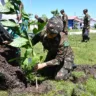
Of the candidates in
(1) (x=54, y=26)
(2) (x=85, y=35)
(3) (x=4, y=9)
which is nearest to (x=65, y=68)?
(1) (x=54, y=26)

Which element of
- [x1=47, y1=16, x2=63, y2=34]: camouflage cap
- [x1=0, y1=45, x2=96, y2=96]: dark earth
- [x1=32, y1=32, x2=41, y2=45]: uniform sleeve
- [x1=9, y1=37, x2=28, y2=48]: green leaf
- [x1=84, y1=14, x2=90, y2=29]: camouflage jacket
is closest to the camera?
[x1=9, y1=37, x2=28, y2=48]: green leaf

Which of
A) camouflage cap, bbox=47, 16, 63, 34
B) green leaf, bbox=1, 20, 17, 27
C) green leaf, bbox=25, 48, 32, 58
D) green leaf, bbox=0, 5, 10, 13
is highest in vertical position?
green leaf, bbox=0, 5, 10, 13

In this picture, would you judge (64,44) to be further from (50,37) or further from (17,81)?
(17,81)

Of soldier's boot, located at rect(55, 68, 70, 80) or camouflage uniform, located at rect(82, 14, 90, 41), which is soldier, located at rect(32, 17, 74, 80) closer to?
soldier's boot, located at rect(55, 68, 70, 80)

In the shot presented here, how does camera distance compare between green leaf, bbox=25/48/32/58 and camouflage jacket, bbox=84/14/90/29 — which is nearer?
green leaf, bbox=25/48/32/58

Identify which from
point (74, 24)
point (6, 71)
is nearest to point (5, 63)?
point (6, 71)

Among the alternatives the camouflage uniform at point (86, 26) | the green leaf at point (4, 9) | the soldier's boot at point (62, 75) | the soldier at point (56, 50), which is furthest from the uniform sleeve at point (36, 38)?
the camouflage uniform at point (86, 26)

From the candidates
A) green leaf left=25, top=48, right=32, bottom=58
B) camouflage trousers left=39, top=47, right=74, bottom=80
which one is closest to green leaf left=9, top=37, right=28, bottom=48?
green leaf left=25, top=48, right=32, bottom=58

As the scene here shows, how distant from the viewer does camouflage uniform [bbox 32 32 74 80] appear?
6.10 m

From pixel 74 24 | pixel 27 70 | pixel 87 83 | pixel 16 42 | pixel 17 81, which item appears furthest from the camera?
pixel 74 24

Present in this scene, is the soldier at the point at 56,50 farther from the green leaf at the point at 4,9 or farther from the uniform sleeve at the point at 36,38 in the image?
the green leaf at the point at 4,9

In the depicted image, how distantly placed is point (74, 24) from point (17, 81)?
40.1m

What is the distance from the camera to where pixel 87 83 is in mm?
6242

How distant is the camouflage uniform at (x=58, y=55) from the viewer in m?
6.10
